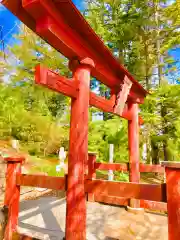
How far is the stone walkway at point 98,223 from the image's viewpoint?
108 inches

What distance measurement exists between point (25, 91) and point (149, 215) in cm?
1012

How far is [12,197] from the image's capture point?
2.68 m

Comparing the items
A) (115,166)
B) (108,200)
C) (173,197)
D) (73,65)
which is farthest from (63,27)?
(115,166)

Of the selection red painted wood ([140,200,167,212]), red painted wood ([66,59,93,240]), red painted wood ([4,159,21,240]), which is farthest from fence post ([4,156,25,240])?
red painted wood ([140,200,167,212])

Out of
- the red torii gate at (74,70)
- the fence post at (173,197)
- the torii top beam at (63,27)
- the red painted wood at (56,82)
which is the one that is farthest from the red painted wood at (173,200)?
the torii top beam at (63,27)

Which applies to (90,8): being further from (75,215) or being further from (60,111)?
(75,215)

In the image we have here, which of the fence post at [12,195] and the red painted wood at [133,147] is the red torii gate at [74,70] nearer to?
the fence post at [12,195]

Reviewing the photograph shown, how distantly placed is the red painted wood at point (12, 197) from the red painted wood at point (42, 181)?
9 cm

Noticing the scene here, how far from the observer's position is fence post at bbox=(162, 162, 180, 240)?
163 cm

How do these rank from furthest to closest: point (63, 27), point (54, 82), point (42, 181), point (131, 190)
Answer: point (42, 181) < point (63, 27) < point (54, 82) < point (131, 190)

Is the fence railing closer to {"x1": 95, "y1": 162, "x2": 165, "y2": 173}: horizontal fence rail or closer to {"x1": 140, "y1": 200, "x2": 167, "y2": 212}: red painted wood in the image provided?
{"x1": 140, "y1": 200, "x2": 167, "y2": 212}: red painted wood

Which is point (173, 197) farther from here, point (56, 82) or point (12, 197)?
point (12, 197)

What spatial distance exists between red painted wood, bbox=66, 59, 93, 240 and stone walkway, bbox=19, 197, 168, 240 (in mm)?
522

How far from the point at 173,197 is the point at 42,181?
1546mm
